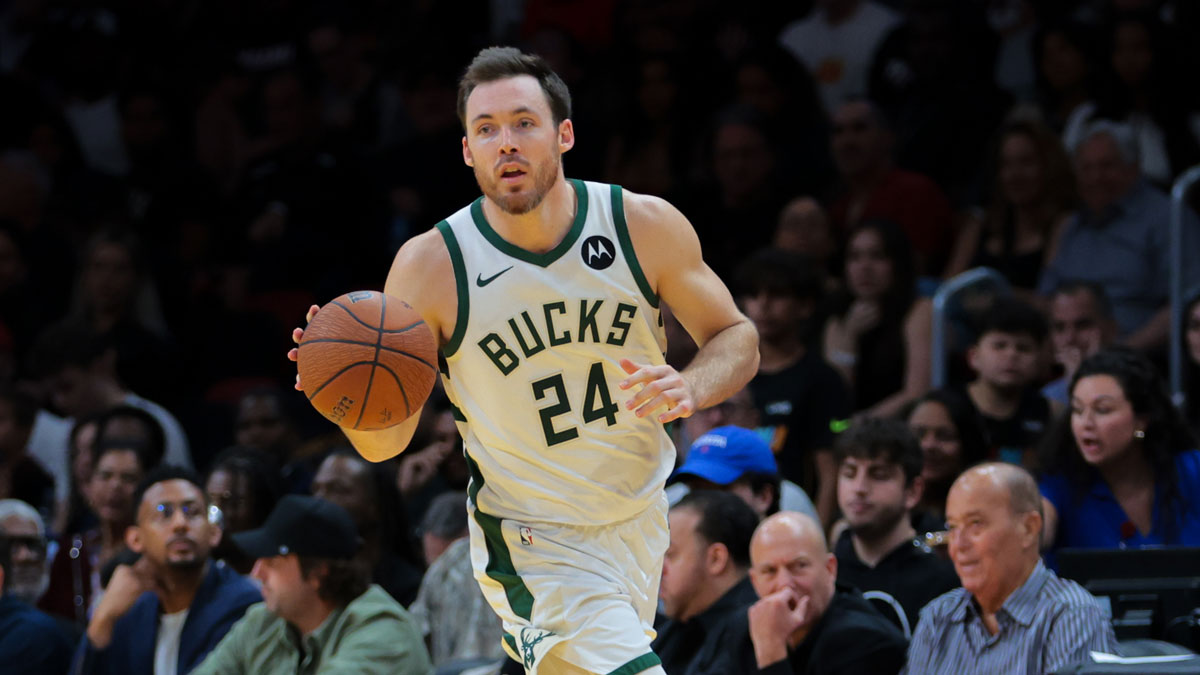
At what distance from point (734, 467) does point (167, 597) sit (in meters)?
2.74

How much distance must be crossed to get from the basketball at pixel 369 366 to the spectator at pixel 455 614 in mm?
2874

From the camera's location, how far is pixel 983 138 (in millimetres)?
10773

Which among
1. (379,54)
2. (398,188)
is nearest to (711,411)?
(398,188)

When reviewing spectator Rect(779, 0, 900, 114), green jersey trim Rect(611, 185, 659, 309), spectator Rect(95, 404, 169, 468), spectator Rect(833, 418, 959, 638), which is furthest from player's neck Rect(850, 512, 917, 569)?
spectator Rect(779, 0, 900, 114)

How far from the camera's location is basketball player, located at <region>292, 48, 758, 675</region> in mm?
4652

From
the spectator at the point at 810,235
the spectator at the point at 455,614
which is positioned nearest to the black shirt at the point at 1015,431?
the spectator at the point at 810,235

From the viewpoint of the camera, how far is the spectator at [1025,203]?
9.51 m

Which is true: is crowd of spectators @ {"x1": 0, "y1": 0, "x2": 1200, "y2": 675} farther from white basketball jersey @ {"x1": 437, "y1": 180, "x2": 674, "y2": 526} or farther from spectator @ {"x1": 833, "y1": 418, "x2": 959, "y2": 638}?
white basketball jersey @ {"x1": 437, "y1": 180, "x2": 674, "y2": 526}

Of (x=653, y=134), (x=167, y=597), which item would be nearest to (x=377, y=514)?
(x=167, y=597)

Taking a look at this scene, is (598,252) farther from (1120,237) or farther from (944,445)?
(1120,237)

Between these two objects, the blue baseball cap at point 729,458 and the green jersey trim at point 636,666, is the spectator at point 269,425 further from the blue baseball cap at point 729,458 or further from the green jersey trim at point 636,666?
the green jersey trim at point 636,666

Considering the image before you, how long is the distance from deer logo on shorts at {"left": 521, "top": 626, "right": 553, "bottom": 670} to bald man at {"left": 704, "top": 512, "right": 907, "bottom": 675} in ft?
4.84

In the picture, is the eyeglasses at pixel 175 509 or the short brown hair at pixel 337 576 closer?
the short brown hair at pixel 337 576

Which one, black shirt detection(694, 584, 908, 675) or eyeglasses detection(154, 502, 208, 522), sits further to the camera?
eyeglasses detection(154, 502, 208, 522)
